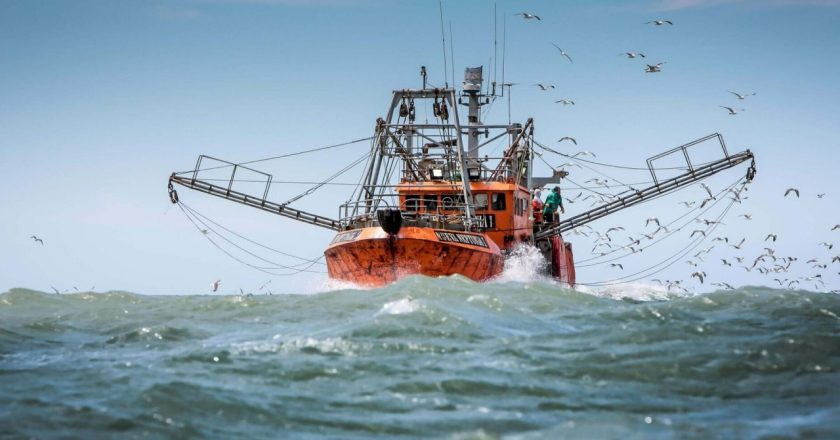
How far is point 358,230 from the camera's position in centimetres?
2950

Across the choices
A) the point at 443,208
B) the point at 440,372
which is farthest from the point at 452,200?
the point at 440,372

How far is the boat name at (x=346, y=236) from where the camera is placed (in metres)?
29.3

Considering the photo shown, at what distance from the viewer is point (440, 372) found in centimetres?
1251

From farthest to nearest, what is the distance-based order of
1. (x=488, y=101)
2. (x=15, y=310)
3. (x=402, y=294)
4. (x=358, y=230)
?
1. (x=488, y=101)
2. (x=358, y=230)
3. (x=15, y=310)
4. (x=402, y=294)

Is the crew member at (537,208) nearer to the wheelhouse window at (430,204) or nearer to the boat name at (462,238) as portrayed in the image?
the wheelhouse window at (430,204)

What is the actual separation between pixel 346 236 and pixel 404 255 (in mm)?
2401

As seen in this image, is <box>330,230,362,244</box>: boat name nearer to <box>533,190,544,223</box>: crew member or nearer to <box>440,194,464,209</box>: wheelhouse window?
<box>440,194,464,209</box>: wheelhouse window

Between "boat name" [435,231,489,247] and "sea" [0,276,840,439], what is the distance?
9.57m

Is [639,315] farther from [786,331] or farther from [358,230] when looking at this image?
[358,230]

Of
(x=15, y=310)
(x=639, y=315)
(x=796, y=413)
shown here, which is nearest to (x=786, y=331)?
(x=639, y=315)

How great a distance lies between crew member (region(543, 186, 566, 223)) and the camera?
3882 centimetres

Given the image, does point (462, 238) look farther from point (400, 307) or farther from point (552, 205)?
point (400, 307)

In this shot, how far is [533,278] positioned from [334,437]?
24.7m

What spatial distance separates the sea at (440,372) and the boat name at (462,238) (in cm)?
957
